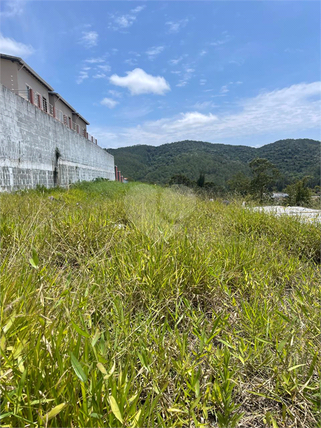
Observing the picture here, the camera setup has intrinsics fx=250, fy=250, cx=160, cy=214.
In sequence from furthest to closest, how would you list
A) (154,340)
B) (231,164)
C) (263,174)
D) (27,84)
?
(231,164), (263,174), (27,84), (154,340)

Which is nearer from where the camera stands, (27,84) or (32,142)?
(32,142)

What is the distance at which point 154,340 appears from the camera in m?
1.18

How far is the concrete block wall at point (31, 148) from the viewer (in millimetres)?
6086

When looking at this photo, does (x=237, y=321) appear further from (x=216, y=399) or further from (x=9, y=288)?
(x=9, y=288)

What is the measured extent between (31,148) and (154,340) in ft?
25.8

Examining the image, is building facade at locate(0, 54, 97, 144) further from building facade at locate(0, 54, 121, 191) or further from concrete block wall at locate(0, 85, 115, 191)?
concrete block wall at locate(0, 85, 115, 191)

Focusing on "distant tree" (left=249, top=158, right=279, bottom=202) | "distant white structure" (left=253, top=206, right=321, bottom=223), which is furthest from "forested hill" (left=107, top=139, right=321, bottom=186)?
"distant white structure" (left=253, top=206, right=321, bottom=223)

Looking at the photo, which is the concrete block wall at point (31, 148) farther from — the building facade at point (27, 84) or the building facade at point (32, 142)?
the building facade at point (27, 84)

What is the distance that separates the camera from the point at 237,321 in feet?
5.01

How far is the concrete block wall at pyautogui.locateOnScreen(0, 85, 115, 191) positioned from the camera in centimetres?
609

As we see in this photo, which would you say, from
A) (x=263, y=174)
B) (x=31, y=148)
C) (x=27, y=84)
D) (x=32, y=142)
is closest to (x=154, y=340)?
(x=31, y=148)

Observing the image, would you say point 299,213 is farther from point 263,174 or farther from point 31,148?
point 263,174

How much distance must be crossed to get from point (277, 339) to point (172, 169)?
161ft

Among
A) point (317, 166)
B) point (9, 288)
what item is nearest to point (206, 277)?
point (9, 288)
